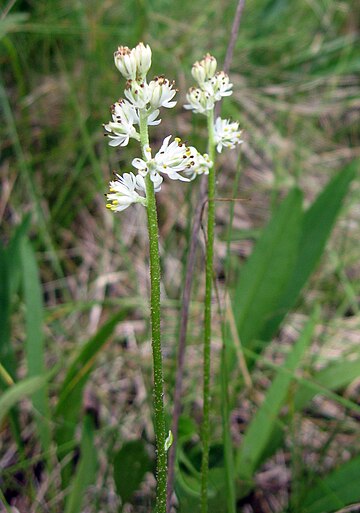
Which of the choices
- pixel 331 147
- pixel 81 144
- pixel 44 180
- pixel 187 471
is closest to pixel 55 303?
pixel 44 180

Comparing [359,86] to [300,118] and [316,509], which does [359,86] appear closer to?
[300,118]

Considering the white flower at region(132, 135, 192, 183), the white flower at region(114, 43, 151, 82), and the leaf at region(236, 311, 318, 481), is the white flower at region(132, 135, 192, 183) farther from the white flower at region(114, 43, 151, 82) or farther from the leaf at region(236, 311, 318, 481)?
the leaf at region(236, 311, 318, 481)

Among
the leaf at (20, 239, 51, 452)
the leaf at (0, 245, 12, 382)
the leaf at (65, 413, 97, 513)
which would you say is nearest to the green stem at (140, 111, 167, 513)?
the leaf at (65, 413, 97, 513)

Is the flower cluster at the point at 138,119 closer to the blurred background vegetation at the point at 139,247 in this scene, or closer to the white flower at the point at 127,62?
the white flower at the point at 127,62

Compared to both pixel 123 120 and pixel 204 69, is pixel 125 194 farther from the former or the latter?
pixel 204 69

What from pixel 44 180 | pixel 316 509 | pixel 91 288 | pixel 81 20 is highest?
pixel 81 20

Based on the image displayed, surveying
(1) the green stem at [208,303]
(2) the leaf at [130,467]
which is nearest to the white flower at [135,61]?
(1) the green stem at [208,303]
